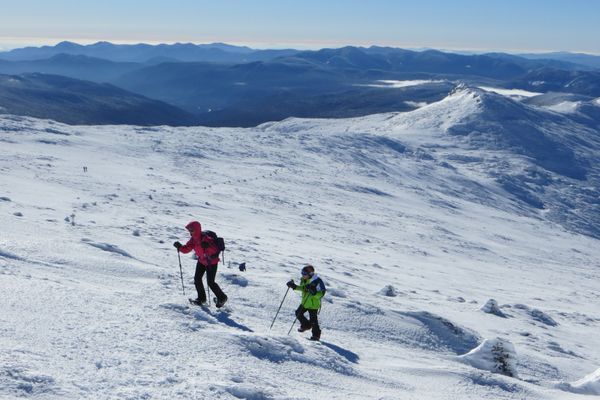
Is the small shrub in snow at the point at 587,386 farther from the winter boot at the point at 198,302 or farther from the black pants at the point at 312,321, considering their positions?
the winter boot at the point at 198,302

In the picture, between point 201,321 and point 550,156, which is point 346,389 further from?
point 550,156

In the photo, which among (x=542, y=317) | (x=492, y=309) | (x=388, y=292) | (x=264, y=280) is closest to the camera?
(x=264, y=280)

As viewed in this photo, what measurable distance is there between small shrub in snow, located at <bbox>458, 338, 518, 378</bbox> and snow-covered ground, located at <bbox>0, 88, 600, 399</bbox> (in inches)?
1.2

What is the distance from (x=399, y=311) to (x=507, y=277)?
51.4 feet

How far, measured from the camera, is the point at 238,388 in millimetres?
7012

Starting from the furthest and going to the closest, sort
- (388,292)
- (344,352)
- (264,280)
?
1. (388,292)
2. (264,280)
3. (344,352)

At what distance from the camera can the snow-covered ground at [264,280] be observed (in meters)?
7.62

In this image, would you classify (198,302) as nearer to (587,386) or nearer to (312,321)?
(312,321)

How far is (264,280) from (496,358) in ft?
18.2

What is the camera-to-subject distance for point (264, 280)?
45.7 ft

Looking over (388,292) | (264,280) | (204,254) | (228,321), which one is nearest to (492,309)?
(388,292)

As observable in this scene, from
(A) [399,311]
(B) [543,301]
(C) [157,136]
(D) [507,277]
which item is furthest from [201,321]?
(C) [157,136]

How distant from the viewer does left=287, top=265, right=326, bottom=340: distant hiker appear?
10.5m

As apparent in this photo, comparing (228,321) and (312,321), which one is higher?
(228,321)
